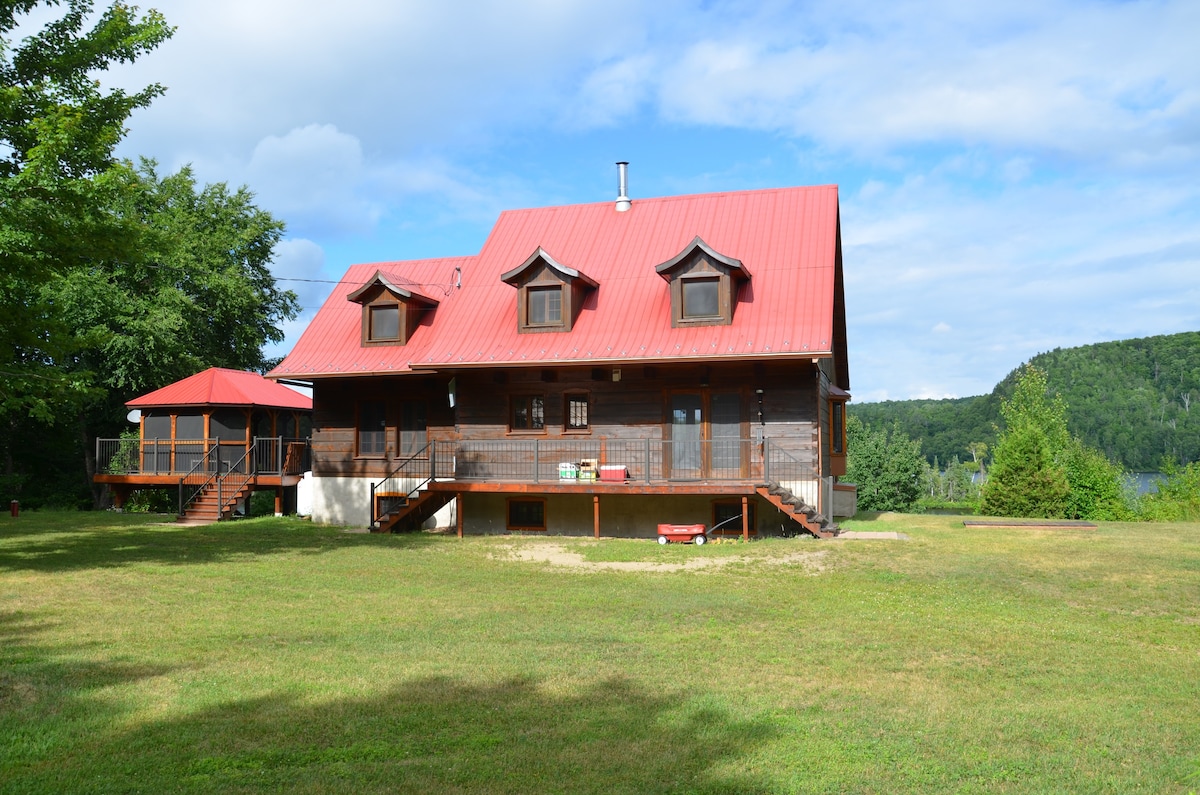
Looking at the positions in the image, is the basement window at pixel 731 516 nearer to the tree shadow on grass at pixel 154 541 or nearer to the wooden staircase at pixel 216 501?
the tree shadow on grass at pixel 154 541

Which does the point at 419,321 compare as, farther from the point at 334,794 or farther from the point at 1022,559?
the point at 334,794

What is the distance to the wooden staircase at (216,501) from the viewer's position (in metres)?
27.1

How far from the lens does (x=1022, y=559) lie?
16.4 meters

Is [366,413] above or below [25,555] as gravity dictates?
above

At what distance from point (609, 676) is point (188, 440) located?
84.8 feet

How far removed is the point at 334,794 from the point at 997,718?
16.8 ft

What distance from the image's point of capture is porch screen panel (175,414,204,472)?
30.5 metres

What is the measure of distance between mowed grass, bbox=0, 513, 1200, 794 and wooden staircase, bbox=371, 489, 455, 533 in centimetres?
622

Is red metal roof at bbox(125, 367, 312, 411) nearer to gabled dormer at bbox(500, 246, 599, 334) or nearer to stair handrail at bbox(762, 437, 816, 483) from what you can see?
gabled dormer at bbox(500, 246, 599, 334)

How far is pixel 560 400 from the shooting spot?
917 inches

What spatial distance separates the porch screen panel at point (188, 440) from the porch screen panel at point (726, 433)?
1746 cm

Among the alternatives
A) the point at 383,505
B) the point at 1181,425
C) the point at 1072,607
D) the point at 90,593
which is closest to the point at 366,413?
the point at 383,505

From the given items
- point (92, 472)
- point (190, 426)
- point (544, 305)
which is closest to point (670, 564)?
point (544, 305)

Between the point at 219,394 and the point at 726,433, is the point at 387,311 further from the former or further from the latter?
the point at 726,433
